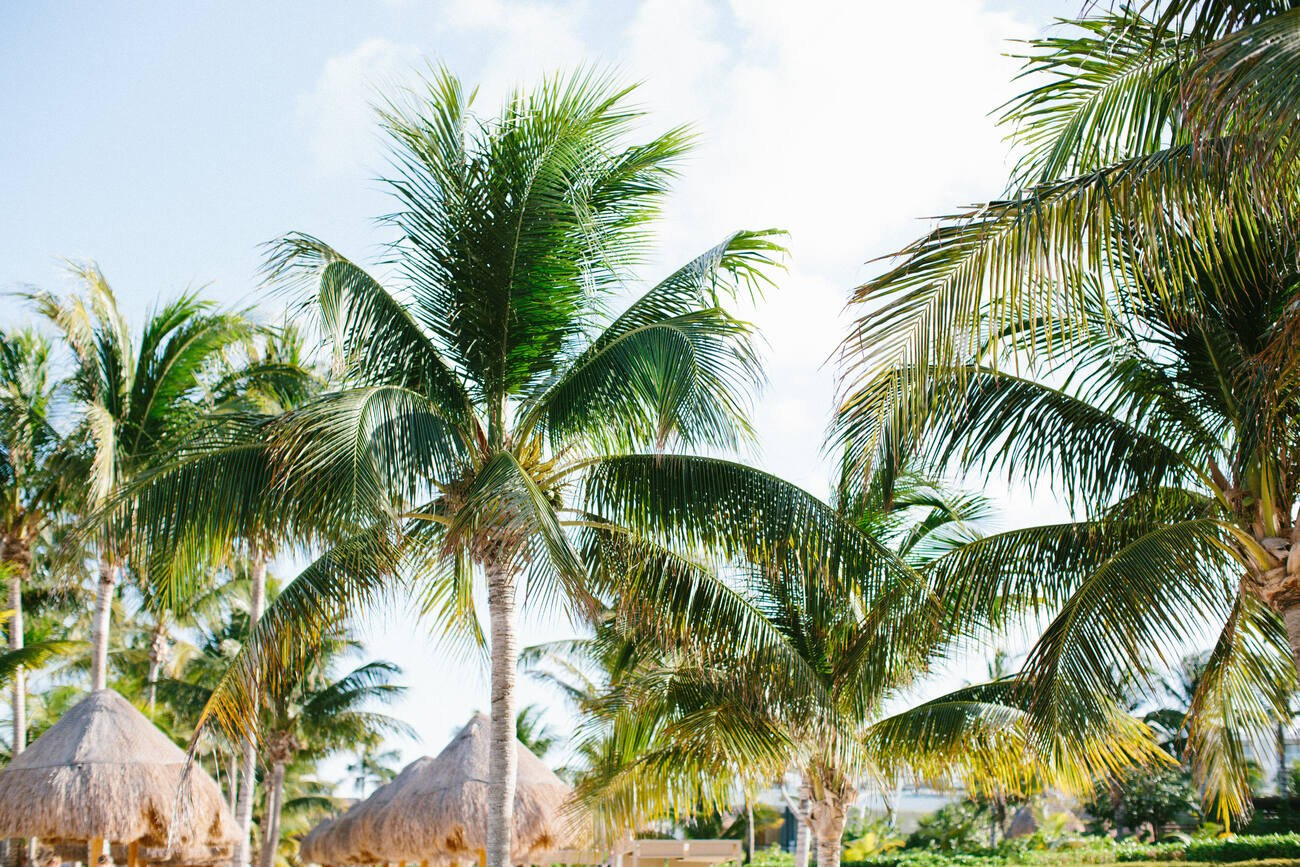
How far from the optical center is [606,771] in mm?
9789

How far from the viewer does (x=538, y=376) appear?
8797 millimetres

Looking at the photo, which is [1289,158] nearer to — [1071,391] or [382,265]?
[1071,391]

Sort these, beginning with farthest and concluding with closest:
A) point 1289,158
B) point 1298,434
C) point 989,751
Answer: point 989,751 < point 1298,434 < point 1289,158

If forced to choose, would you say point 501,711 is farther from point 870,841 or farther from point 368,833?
point 870,841

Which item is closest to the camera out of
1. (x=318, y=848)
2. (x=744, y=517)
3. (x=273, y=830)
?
(x=744, y=517)

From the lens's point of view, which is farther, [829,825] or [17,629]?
[17,629]

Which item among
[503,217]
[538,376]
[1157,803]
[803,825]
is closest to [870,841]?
[1157,803]

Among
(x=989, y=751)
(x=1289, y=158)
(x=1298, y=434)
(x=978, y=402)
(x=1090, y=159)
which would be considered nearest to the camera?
(x=1289, y=158)

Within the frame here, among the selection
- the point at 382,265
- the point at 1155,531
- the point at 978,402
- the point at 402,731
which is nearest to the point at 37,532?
the point at 382,265

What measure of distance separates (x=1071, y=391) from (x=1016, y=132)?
1842mm

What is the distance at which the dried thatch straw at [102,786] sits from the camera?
37.1 feet

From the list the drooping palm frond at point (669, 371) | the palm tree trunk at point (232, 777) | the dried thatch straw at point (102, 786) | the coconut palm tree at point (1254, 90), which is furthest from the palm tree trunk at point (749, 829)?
the coconut palm tree at point (1254, 90)

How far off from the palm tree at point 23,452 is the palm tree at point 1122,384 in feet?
34.7

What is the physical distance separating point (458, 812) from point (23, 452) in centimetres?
662
